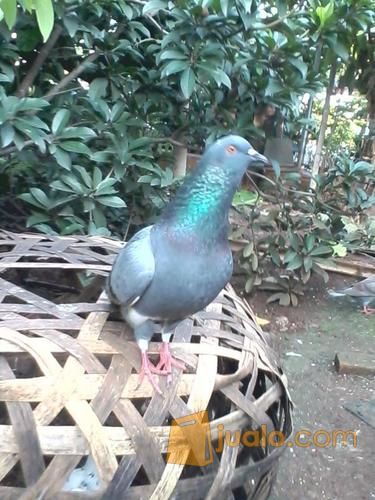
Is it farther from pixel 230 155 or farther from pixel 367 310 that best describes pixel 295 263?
pixel 230 155

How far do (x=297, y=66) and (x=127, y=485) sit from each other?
154 cm

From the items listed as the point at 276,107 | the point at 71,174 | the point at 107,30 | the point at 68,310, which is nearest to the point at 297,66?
the point at 276,107

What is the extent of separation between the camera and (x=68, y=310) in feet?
3.52

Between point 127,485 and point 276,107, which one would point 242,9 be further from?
point 127,485

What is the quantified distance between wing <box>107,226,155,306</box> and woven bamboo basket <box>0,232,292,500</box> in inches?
2.0

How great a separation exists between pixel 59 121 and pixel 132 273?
0.83 m

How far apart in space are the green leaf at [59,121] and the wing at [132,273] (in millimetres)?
738

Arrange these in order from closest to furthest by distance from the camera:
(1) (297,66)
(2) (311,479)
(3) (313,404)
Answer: (2) (311,479) < (1) (297,66) < (3) (313,404)

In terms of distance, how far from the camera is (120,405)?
35.6 inches

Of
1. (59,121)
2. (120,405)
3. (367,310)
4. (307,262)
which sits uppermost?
(59,121)

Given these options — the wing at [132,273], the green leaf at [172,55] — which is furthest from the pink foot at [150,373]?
the green leaf at [172,55]

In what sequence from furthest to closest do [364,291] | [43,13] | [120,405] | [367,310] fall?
1. [367,310]
2. [364,291]
3. [120,405]
4. [43,13]

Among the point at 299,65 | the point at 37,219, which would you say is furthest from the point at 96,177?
the point at 299,65

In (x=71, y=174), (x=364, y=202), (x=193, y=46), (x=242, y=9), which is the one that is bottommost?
(x=364, y=202)
